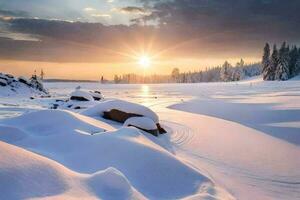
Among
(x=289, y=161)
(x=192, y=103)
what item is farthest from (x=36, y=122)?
(x=192, y=103)

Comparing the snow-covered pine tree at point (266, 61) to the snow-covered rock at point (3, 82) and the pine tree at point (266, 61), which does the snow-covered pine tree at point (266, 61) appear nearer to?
the pine tree at point (266, 61)

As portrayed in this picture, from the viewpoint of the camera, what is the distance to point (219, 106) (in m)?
25.7

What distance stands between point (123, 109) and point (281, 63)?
74.2 m

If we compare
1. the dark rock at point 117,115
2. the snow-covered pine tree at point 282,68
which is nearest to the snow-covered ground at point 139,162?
the dark rock at point 117,115

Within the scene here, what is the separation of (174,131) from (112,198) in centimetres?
952

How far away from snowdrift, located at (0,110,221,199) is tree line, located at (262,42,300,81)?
7705cm

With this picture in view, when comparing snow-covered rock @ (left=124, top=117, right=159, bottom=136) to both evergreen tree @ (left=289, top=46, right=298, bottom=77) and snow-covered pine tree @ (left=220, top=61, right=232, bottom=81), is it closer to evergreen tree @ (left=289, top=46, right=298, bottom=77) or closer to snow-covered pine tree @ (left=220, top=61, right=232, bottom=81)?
evergreen tree @ (left=289, top=46, right=298, bottom=77)

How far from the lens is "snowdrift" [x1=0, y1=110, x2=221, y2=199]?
4.96 metres

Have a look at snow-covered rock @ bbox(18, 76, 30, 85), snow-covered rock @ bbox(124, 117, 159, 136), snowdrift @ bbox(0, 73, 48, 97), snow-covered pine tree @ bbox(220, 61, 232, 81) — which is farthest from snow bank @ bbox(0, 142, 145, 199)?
snow-covered pine tree @ bbox(220, 61, 232, 81)

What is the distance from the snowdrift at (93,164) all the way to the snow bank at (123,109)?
3.40 meters

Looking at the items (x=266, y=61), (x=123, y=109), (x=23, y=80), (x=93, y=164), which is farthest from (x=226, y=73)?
(x=93, y=164)

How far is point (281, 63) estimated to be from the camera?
81.0 metres

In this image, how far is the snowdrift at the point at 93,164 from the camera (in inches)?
195

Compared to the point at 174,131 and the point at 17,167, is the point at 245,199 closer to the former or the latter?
the point at 17,167
